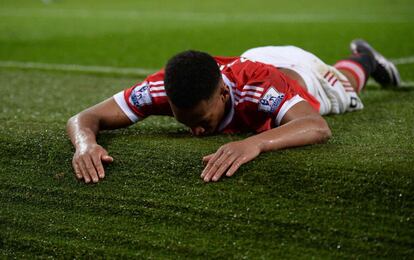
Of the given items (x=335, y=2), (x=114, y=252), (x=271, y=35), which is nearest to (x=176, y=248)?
(x=114, y=252)

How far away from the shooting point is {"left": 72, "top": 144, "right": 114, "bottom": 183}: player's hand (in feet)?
6.81

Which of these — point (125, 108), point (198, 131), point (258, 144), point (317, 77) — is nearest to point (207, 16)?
point (317, 77)

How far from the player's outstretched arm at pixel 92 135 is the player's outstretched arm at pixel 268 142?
0.34 metres

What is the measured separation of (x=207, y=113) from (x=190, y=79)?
130 mm

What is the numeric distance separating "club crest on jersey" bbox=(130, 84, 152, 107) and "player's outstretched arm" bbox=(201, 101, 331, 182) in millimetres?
463

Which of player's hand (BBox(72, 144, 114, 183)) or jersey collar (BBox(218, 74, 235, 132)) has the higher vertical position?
jersey collar (BBox(218, 74, 235, 132))

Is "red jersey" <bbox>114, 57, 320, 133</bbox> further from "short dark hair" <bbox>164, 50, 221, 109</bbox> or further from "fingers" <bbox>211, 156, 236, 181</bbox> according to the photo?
"fingers" <bbox>211, 156, 236, 181</bbox>

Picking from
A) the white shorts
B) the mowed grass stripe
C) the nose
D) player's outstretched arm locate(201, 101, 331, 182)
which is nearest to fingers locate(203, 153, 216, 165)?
player's outstretched arm locate(201, 101, 331, 182)

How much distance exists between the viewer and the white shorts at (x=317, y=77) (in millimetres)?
2906

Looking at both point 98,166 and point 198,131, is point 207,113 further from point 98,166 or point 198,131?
point 98,166

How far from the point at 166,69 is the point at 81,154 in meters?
0.38

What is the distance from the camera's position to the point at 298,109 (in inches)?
87.7

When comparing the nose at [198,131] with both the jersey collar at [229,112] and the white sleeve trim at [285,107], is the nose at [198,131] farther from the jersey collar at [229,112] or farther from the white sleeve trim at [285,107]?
the white sleeve trim at [285,107]

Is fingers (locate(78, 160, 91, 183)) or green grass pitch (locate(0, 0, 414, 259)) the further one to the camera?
fingers (locate(78, 160, 91, 183))
